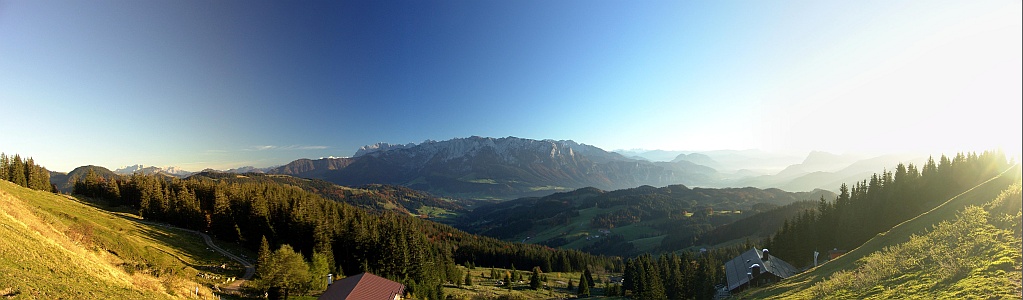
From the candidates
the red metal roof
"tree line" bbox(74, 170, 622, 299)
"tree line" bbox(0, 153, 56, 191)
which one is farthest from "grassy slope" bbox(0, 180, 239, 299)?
"tree line" bbox(0, 153, 56, 191)

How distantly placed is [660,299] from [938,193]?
71.1m

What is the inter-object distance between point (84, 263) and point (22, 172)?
120 metres

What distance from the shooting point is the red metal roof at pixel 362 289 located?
48.4 meters

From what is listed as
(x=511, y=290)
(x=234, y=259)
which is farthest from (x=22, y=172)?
(x=511, y=290)

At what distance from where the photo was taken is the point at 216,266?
65062 millimetres

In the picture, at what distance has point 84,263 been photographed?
97.6 feet

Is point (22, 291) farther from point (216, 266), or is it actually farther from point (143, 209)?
point (143, 209)

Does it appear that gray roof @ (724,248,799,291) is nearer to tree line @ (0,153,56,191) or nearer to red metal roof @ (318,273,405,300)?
red metal roof @ (318,273,405,300)

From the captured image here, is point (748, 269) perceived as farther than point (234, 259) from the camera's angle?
No

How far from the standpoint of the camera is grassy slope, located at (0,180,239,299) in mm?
22562

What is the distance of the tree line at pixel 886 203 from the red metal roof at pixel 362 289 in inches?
3823

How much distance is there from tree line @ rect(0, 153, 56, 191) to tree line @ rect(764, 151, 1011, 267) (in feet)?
672

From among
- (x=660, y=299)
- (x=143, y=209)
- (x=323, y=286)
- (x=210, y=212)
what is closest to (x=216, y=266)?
(x=323, y=286)

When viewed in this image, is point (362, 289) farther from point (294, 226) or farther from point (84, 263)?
point (294, 226)
